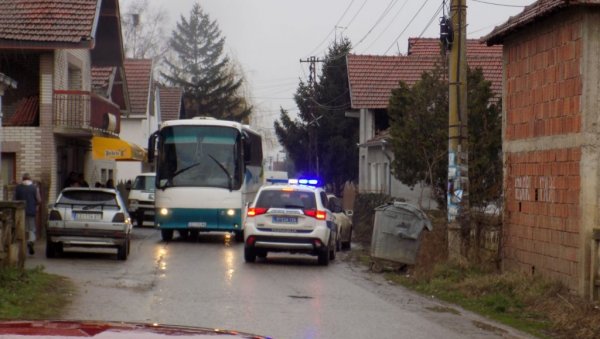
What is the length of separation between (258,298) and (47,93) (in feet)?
53.8

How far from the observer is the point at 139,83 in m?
60.1

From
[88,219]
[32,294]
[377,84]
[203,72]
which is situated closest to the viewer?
[32,294]

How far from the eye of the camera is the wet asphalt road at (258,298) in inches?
537

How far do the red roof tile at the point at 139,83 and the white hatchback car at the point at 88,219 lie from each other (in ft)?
117

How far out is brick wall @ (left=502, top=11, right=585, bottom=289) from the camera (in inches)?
617

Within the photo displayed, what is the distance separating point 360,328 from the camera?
13578 mm

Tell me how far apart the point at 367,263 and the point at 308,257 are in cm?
219

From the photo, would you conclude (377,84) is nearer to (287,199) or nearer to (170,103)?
(287,199)

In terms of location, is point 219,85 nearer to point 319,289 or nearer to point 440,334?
point 319,289

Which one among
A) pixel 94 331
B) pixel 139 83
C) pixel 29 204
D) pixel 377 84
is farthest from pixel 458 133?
pixel 139 83

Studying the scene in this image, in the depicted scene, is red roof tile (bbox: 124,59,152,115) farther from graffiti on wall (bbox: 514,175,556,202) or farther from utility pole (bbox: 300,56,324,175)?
graffiti on wall (bbox: 514,175,556,202)

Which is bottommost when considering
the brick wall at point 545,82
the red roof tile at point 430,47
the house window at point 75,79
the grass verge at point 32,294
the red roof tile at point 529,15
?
the grass verge at point 32,294

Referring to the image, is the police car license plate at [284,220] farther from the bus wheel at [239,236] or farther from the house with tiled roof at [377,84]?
the house with tiled roof at [377,84]

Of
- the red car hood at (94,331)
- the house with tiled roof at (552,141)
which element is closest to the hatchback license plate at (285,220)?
the house with tiled roof at (552,141)
